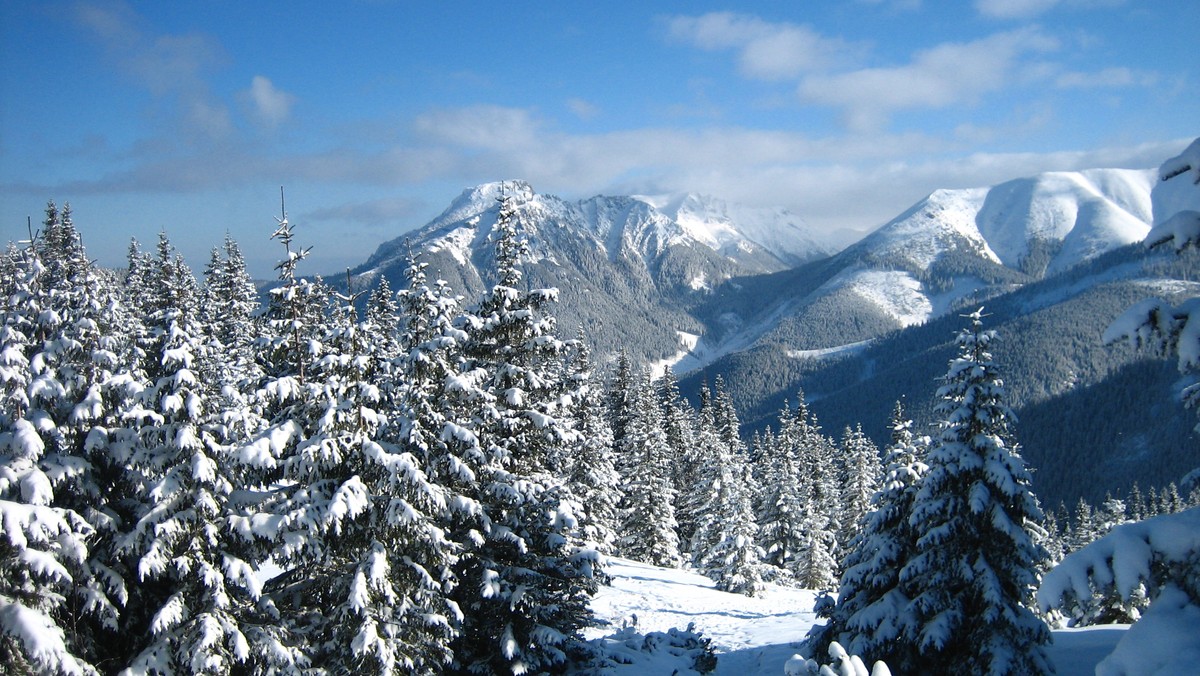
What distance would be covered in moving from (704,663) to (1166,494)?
107 meters

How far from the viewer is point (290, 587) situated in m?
15.1

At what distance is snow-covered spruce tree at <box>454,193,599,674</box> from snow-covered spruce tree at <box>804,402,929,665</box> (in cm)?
666

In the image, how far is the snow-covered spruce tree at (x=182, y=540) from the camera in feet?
→ 40.2

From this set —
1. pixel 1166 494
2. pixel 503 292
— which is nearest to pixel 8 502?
pixel 503 292

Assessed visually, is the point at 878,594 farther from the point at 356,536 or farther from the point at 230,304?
the point at 230,304

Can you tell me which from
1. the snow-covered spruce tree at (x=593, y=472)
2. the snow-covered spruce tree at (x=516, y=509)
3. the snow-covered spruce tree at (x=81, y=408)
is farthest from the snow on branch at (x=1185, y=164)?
the snow-covered spruce tree at (x=593, y=472)

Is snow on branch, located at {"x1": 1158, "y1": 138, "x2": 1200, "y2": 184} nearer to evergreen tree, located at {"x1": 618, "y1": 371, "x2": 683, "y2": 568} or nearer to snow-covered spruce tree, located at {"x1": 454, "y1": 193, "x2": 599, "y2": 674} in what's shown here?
snow-covered spruce tree, located at {"x1": 454, "y1": 193, "x2": 599, "y2": 674}

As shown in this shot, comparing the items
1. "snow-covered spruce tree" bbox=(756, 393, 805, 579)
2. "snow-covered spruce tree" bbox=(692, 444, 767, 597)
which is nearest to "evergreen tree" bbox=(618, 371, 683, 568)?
Answer: "snow-covered spruce tree" bbox=(692, 444, 767, 597)

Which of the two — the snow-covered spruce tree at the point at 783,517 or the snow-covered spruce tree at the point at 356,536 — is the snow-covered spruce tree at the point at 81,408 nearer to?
the snow-covered spruce tree at the point at 356,536

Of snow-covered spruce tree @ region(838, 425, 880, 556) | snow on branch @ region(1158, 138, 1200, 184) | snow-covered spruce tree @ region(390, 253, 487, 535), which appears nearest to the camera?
snow on branch @ region(1158, 138, 1200, 184)

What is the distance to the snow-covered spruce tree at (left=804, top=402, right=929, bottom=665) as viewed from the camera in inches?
628

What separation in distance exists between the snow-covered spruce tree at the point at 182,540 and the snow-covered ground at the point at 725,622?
11.2m

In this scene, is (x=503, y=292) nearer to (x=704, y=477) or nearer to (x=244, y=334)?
(x=244, y=334)

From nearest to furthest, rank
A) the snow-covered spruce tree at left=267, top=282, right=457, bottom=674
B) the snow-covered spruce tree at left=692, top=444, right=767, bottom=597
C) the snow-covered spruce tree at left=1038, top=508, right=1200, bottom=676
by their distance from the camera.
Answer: the snow-covered spruce tree at left=1038, top=508, right=1200, bottom=676, the snow-covered spruce tree at left=267, top=282, right=457, bottom=674, the snow-covered spruce tree at left=692, top=444, right=767, bottom=597
